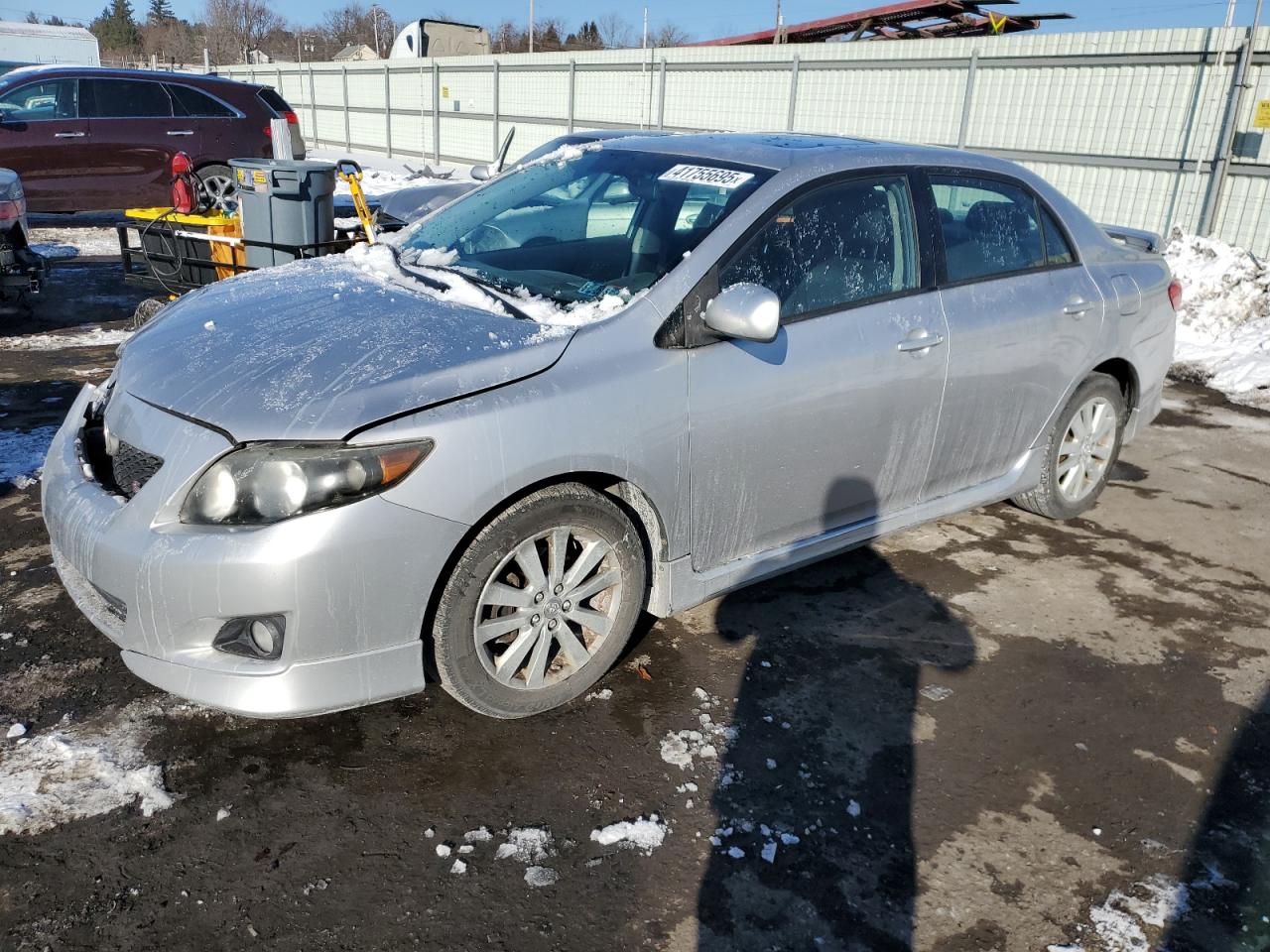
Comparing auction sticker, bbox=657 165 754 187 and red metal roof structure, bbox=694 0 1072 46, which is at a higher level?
Result: red metal roof structure, bbox=694 0 1072 46

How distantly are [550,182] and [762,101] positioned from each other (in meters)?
12.8

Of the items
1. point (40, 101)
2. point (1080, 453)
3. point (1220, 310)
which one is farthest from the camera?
point (40, 101)

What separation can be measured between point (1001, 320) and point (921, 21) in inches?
909

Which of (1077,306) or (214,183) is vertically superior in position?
(1077,306)

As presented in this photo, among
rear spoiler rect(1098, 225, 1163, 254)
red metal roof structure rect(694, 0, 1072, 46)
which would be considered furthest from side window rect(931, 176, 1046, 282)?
red metal roof structure rect(694, 0, 1072, 46)

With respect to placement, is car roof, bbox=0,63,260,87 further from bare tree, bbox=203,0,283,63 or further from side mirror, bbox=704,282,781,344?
bare tree, bbox=203,0,283,63

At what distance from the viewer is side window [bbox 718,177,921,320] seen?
3.37m

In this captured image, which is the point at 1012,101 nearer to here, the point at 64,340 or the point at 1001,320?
the point at 1001,320

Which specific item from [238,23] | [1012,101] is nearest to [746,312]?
[1012,101]

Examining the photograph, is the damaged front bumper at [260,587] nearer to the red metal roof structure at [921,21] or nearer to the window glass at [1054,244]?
the window glass at [1054,244]

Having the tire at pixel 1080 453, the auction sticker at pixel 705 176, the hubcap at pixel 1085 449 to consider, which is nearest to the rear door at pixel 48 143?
the auction sticker at pixel 705 176

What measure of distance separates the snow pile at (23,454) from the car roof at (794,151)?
319 centimetres

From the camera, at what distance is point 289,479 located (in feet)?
8.40

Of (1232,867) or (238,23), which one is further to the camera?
(238,23)
